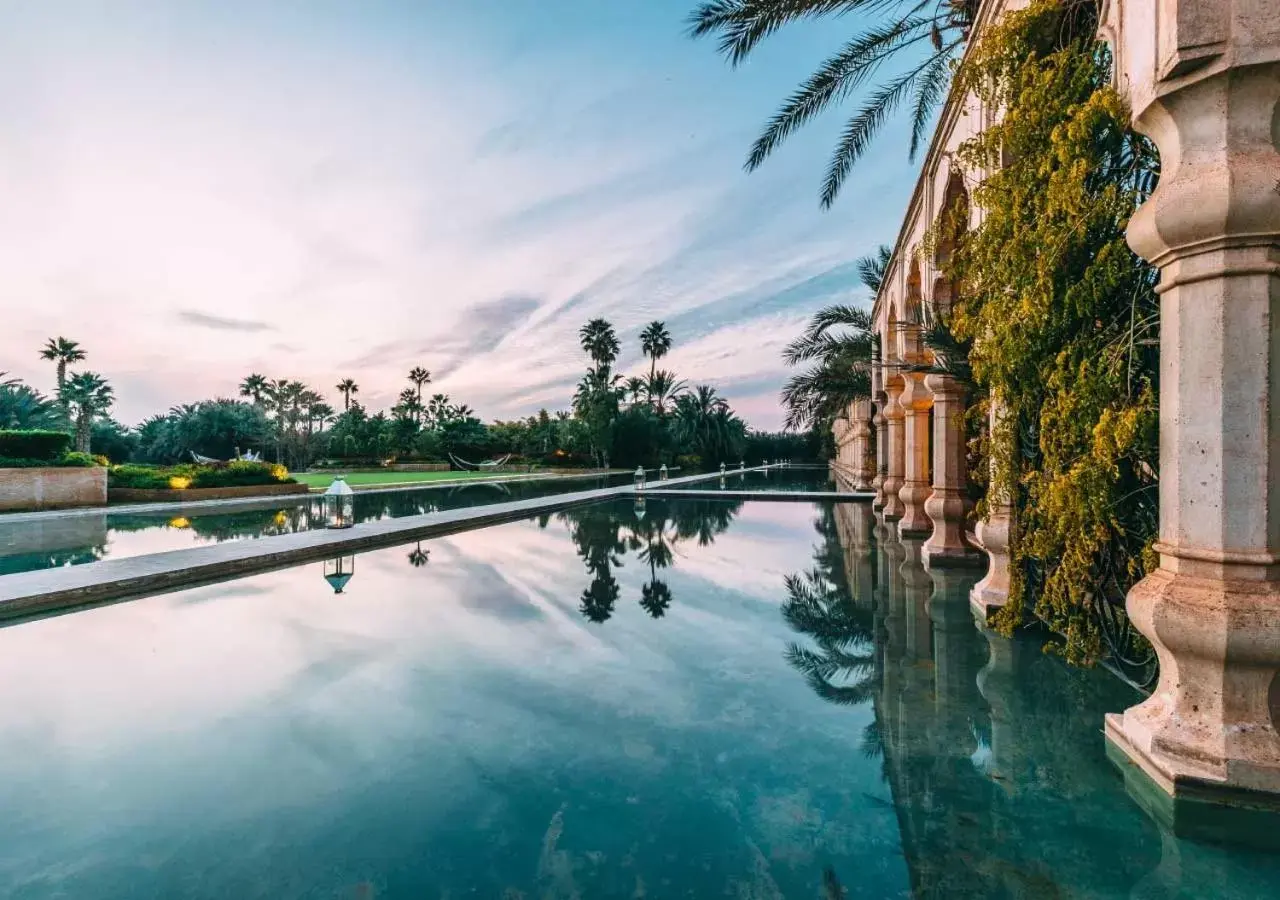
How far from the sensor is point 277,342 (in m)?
30.4

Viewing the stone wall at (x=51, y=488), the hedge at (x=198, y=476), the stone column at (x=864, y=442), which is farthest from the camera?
the stone column at (x=864, y=442)

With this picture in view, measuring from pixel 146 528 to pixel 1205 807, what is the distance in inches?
614

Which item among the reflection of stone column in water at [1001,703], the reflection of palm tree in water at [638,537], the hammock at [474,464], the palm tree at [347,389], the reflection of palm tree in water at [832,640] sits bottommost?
the reflection of palm tree in water at [638,537]

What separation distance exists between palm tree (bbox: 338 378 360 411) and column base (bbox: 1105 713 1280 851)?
70748 mm

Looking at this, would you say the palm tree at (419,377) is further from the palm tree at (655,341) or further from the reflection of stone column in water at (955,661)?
the reflection of stone column in water at (955,661)

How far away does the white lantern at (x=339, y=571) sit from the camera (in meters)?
6.83

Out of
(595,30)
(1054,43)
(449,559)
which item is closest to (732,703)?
(1054,43)

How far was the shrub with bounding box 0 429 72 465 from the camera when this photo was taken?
1529cm

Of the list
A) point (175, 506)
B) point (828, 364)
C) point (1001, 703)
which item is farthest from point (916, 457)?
point (175, 506)

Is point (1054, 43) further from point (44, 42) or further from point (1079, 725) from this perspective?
point (44, 42)

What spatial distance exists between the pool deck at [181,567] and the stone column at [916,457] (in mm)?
8499

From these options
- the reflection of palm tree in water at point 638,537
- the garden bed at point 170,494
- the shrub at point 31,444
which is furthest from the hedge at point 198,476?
the reflection of palm tree in water at point 638,537

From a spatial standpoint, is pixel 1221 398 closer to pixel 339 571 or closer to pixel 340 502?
pixel 339 571

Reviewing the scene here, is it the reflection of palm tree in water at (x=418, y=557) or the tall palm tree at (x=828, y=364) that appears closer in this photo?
the reflection of palm tree in water at (x=418, y=557)
